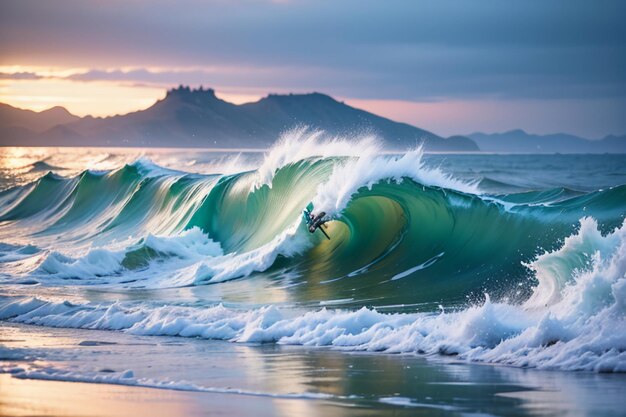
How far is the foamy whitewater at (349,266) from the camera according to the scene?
1012 cm

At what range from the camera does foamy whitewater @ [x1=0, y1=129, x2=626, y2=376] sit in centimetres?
1012

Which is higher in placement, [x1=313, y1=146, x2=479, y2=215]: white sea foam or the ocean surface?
[x1=313, y1=146, x2=479, y2=215]: white sea foam

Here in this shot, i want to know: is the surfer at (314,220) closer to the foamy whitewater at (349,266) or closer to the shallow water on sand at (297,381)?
the foamy whitewater at (349,266)

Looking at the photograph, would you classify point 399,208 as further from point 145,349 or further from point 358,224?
point 145,349

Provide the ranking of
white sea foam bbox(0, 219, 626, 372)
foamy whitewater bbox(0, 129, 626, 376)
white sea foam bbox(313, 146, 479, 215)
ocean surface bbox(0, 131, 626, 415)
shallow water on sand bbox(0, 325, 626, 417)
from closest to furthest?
shallow water on sand bbox(0, 325, 626, 417)
ocean surface bbox(0, 131, 626, 415)
white sea foam bbox(0, 219, 626, 372)
foamy whitewater bbox(0, 129, 626, 376)
white sea foam bbox(313, 146, 479, 215)

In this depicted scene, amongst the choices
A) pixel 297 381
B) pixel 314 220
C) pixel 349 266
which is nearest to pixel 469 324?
pixel 297 381

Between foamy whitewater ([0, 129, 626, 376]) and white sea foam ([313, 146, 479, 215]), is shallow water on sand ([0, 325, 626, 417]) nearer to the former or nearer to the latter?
foamy whitewater ([0, 129, 626, 376])

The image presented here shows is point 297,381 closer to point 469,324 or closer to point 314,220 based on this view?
point 469,324

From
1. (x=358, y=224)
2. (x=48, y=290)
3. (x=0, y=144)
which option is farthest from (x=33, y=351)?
(x=0, y=144)

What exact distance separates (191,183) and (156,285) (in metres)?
10.1

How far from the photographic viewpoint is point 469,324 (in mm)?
10156

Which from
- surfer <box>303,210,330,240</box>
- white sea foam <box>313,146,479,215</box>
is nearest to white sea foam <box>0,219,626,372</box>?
surfer <box>303,210,330,240</box>

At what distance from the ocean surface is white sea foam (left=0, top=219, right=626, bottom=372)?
2cm

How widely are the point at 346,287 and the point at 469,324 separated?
5.12 m
